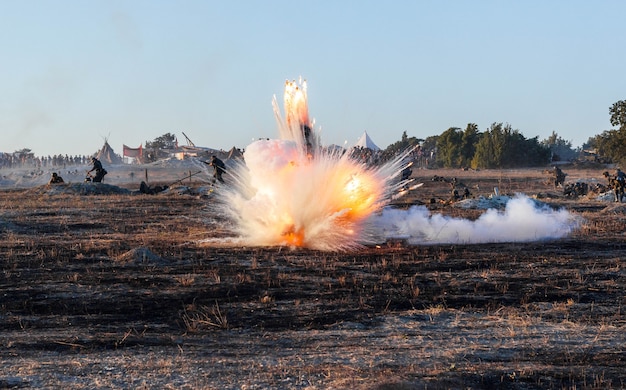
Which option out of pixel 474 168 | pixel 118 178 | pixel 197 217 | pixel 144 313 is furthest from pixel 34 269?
pixel 474 168

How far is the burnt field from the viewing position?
924cm

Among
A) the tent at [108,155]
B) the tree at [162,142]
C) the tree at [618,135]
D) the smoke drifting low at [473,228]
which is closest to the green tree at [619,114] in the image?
the tree at [618,135]

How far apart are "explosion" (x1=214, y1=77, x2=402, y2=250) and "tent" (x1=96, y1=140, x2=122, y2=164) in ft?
312

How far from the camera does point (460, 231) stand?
989 inches

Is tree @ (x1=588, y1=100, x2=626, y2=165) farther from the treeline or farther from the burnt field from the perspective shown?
the burnt field

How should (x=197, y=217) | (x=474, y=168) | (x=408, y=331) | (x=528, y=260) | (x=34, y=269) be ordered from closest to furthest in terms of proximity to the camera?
(x=408, y=331) → (x=34, y=269) → (x=528, y=260) → (x=197, y=217) → (x=474, y=168)

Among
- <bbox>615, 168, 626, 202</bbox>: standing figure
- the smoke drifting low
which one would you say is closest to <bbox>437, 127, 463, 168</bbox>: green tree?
<bbox>615, 168, 626, 202</bbox>: standing figure

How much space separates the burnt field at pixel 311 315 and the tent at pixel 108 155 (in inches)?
3669

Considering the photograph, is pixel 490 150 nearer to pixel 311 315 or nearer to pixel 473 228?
pixel 473 228

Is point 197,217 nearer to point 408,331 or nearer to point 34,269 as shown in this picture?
point 34,269

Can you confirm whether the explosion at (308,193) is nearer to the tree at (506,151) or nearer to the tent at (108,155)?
the tree at (506,151)

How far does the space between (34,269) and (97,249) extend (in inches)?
149

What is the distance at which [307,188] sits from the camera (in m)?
21.2

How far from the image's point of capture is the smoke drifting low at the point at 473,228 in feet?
79.4
